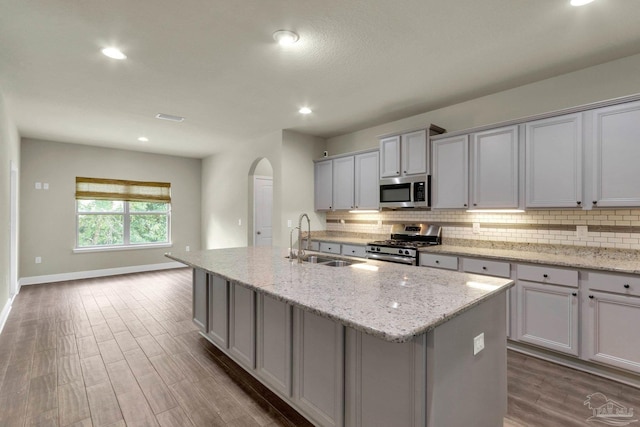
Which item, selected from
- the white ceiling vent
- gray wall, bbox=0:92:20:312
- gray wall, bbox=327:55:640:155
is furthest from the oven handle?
gray wall, bbox=0:92:20:312

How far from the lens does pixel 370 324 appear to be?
1.24m

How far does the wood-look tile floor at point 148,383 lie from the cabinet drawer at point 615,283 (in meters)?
0.73

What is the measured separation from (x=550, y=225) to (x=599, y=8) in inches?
Answer: 75.3

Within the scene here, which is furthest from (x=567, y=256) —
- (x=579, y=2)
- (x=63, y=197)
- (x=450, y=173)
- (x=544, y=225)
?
(x=63, y=197)

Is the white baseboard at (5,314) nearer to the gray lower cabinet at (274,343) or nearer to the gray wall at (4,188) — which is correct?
the gray wall at (4,188)

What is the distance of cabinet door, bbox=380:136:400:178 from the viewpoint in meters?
4.15

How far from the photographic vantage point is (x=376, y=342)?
1516 millimetres

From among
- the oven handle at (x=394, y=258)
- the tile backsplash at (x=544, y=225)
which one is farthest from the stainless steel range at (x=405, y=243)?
the tile backsplash at (x=544, y=225)

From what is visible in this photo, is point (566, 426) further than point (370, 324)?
Yes

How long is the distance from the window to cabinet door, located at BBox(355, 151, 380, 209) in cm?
464

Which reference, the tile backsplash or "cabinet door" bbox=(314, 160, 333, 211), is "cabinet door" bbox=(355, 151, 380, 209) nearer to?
the tile backsplash

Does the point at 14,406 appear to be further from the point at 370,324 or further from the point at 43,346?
the point at 370,324

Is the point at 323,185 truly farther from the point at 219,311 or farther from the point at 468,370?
the point at 468,370

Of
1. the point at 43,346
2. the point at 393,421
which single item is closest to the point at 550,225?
the point at 393,421
